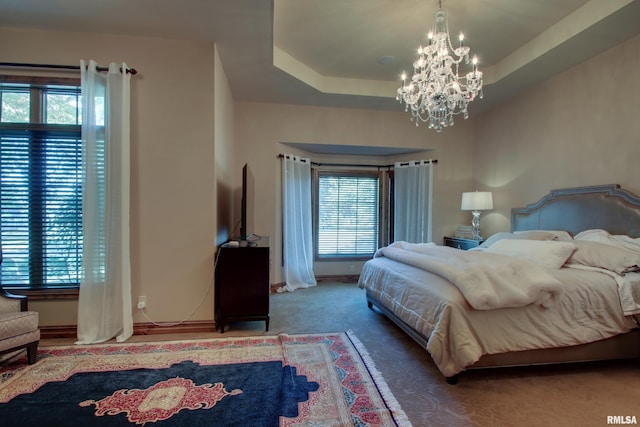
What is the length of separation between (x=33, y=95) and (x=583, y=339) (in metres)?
5.28

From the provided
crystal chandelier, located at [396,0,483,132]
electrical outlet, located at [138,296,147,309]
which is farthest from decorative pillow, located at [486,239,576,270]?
electrical outlet, located at [138,296,147,309]

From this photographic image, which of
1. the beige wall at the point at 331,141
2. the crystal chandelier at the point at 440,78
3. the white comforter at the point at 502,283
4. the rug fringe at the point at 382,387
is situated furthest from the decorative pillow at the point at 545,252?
the beige wall at the point at 331,141

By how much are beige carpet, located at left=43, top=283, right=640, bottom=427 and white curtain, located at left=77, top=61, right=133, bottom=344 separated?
1.22ft

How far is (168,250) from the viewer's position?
10.0 feet

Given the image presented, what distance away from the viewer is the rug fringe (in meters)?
1.79

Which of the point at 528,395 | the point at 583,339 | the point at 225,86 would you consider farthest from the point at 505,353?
the point at 225,86

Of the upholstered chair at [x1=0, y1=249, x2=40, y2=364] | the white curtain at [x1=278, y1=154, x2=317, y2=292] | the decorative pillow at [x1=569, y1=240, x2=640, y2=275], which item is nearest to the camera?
the upholstered chair at [x1=0, y1=249, x2=40, y2=364]

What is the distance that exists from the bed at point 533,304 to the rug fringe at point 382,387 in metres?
0.41

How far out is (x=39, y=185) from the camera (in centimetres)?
293

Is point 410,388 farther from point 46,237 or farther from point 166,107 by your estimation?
point 46,237

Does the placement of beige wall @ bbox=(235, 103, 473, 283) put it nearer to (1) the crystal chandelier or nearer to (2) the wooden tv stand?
(2) the wooden tv stand

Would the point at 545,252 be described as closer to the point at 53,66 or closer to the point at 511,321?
the point at 511,321

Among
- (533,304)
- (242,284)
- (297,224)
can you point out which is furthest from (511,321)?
(297,224)

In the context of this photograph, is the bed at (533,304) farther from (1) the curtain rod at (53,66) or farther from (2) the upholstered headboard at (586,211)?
(1) the curtain rod at (53,66)
